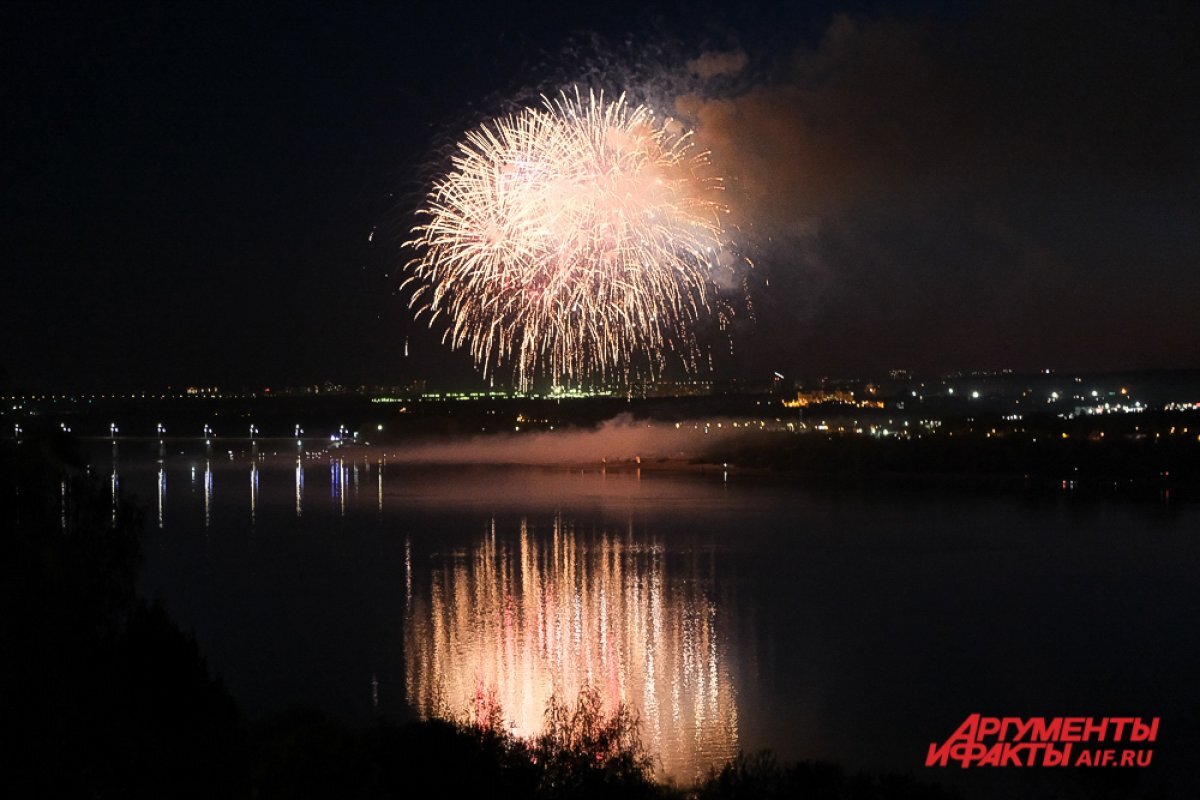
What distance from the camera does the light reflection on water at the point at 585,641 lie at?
11.5 meters

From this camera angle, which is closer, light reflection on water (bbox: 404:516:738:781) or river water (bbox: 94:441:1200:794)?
light reflection on water (bbox: 404:516:738:781)

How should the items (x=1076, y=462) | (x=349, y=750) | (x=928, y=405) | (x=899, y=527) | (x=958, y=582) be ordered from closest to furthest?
(x=349, y=750)
(x=958, y=582)
(x=899, y=527)
(x=1076, y=462)
(x=928, y=405)

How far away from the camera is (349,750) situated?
6.35 meters

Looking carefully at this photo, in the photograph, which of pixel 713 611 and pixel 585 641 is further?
pixel 713 611

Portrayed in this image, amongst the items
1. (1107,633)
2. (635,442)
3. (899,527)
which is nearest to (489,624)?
(1107,633)

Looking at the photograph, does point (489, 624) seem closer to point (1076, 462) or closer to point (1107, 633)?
point (1107, 633)

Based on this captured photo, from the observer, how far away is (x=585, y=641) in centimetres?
1530

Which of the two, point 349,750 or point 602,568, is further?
point 602,568

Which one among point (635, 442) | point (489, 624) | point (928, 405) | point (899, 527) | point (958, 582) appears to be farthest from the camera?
point (928, 405)

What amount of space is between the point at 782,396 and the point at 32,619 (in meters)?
81.5

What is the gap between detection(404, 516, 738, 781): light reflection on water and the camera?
37.8 ft

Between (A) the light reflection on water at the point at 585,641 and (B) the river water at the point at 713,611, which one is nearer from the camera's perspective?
(A) the light reflection on water at the point at 585,641

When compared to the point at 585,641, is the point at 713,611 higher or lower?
lower

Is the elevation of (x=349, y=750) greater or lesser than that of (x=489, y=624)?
greater
